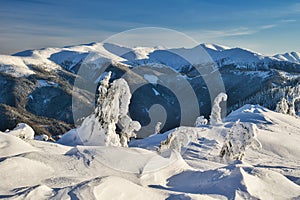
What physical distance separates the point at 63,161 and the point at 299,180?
11696 millimetres

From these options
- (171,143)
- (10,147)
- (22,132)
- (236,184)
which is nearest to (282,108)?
(171,143)

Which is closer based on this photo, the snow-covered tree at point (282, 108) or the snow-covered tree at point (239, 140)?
the snow-covered tree at point (239, 140)

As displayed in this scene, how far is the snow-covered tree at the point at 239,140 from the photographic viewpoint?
23625 millimetres

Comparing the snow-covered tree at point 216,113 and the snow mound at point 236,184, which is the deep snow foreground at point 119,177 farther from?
the snow-covered tree at point 216,113

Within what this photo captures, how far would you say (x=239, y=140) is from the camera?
24.0 metres

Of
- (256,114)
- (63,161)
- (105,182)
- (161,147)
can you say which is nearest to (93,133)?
(161,147)

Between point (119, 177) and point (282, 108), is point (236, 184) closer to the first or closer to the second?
point (119, 177)

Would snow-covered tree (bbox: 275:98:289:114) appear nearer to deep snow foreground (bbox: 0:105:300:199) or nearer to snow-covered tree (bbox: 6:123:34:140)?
deep snow foreground (bbox: 0:105:300:199)

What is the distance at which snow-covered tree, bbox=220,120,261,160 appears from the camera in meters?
23.6

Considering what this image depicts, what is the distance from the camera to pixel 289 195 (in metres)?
13.2

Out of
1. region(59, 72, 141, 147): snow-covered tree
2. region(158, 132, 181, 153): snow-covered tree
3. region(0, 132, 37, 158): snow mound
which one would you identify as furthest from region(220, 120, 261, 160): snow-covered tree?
region(0, 132, 37, 158): snow mound

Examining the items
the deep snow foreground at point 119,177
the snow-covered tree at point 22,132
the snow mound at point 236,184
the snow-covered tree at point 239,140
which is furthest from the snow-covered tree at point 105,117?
the snow mound at point 236,184

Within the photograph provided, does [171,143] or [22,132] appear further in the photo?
[22,132]

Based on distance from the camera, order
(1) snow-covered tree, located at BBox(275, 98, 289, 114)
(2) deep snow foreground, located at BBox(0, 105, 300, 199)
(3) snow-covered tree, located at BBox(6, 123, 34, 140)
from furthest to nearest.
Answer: (1) snow-covered tree, located at BBox(275, 98, 289, 114)
(3) snow-covered tree, located at BBox(6, 123, 34, 140)
(2) deep snow foreground, located at BBox(0, 105, 300, 199)
